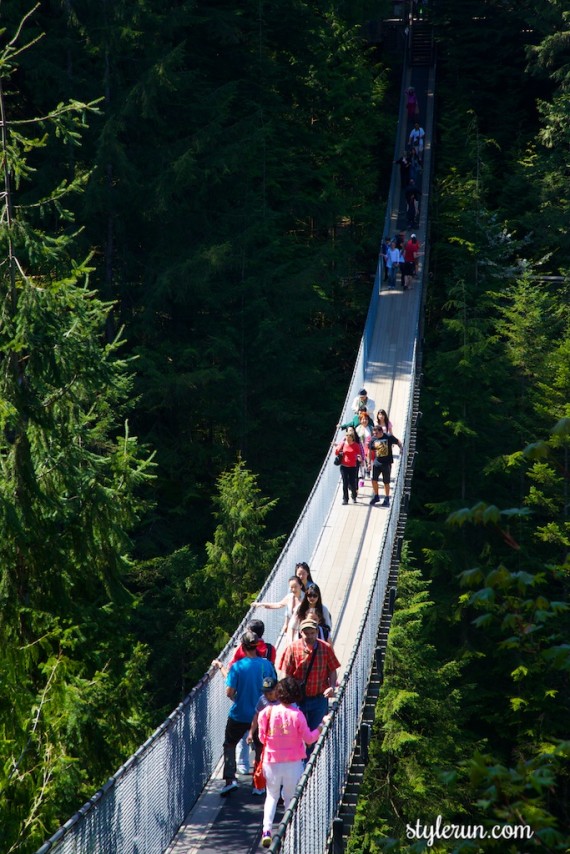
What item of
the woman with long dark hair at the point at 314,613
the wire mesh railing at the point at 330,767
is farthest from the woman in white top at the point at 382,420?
the woman with long dark hair at the point at 314,613

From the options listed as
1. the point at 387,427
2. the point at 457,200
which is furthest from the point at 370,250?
the point at 387,427

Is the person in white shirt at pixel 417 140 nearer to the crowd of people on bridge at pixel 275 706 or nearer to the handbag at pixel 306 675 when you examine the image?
the crowd of people on bridge at pixel 275 706

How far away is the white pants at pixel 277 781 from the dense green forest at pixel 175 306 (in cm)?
258

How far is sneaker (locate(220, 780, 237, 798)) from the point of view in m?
8.55

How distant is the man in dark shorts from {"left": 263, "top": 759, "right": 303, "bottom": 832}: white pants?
23.5ft

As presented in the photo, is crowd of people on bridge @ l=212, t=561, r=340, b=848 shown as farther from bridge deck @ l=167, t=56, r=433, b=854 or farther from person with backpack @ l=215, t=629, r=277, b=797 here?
bridge deck @ l=167, t=56, r=433, b=854

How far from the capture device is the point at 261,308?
2430 cm

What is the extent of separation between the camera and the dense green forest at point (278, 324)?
1700 centimetres

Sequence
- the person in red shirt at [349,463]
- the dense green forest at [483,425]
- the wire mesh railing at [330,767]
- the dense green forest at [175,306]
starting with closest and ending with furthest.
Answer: the wire mesh railing at [330,767] < the dense green forest at [175,306] < the person in red shirt at [349,463] < the dense green forest at [483,425]

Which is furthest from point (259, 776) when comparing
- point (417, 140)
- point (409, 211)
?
point (417, 140)

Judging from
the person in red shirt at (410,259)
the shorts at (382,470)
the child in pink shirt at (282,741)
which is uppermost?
the person in red shirt at (410,259)

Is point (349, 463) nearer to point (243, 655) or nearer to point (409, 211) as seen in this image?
point (243, 655)

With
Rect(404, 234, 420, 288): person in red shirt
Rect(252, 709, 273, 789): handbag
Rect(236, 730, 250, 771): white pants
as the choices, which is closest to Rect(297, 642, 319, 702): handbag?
Rect(252, 709, 273, 789): handbag

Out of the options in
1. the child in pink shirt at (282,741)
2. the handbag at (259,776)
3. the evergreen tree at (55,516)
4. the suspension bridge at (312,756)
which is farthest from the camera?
the evergreen tree at (55,516)
